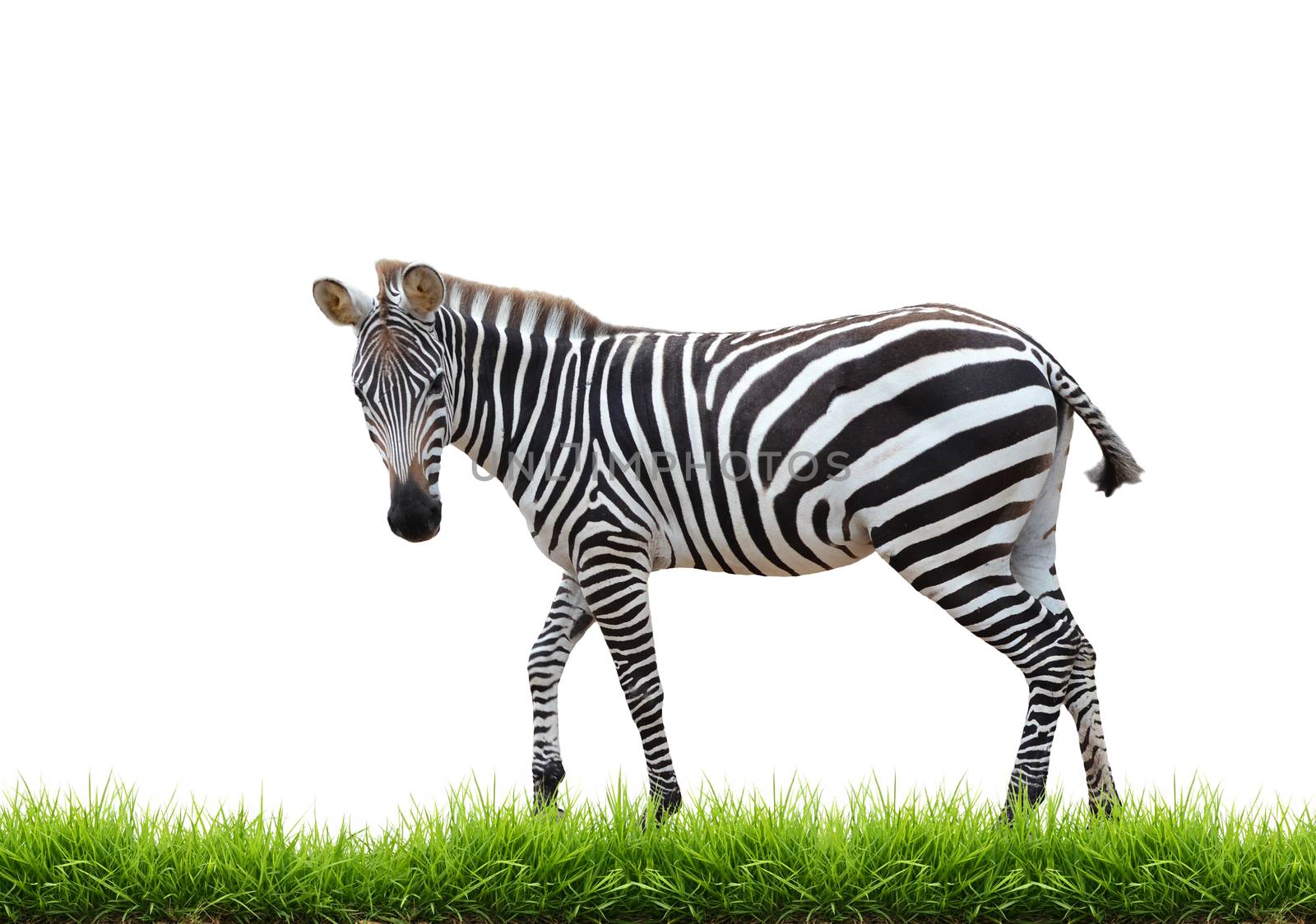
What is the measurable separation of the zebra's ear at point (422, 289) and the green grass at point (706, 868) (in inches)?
85.0

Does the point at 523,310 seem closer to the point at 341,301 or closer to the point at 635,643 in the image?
the point at 341,301

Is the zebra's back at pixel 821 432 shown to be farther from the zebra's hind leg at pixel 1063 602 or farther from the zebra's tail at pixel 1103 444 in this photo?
the zebra's hind leg at pixel 1063 602

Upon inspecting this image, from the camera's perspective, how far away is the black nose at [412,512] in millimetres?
5340

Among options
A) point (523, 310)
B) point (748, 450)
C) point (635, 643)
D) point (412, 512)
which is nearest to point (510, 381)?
point (523, 310)

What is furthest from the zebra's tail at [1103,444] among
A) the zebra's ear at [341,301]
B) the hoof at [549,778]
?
the zebra's ear at [341,301]

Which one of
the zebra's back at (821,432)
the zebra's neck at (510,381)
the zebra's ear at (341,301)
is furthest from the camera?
the zebra's neck at (510,381)

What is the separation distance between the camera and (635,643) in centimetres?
556

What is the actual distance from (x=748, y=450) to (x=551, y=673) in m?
1.52

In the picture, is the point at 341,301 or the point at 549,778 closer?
the point at 341,301

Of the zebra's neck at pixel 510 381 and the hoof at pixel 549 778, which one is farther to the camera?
the hoof at pixel 549 778

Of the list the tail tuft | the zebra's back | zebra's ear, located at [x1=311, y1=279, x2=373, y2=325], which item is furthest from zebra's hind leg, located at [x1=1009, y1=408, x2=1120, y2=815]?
zebra's ear, located at [x1=311, y1=279, x2=373, y2=325]

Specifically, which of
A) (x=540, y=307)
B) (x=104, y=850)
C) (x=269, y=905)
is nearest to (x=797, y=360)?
(x=540, y=307)

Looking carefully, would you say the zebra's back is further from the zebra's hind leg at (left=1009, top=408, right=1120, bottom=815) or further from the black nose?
the black nose

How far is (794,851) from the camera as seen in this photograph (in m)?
4.97
